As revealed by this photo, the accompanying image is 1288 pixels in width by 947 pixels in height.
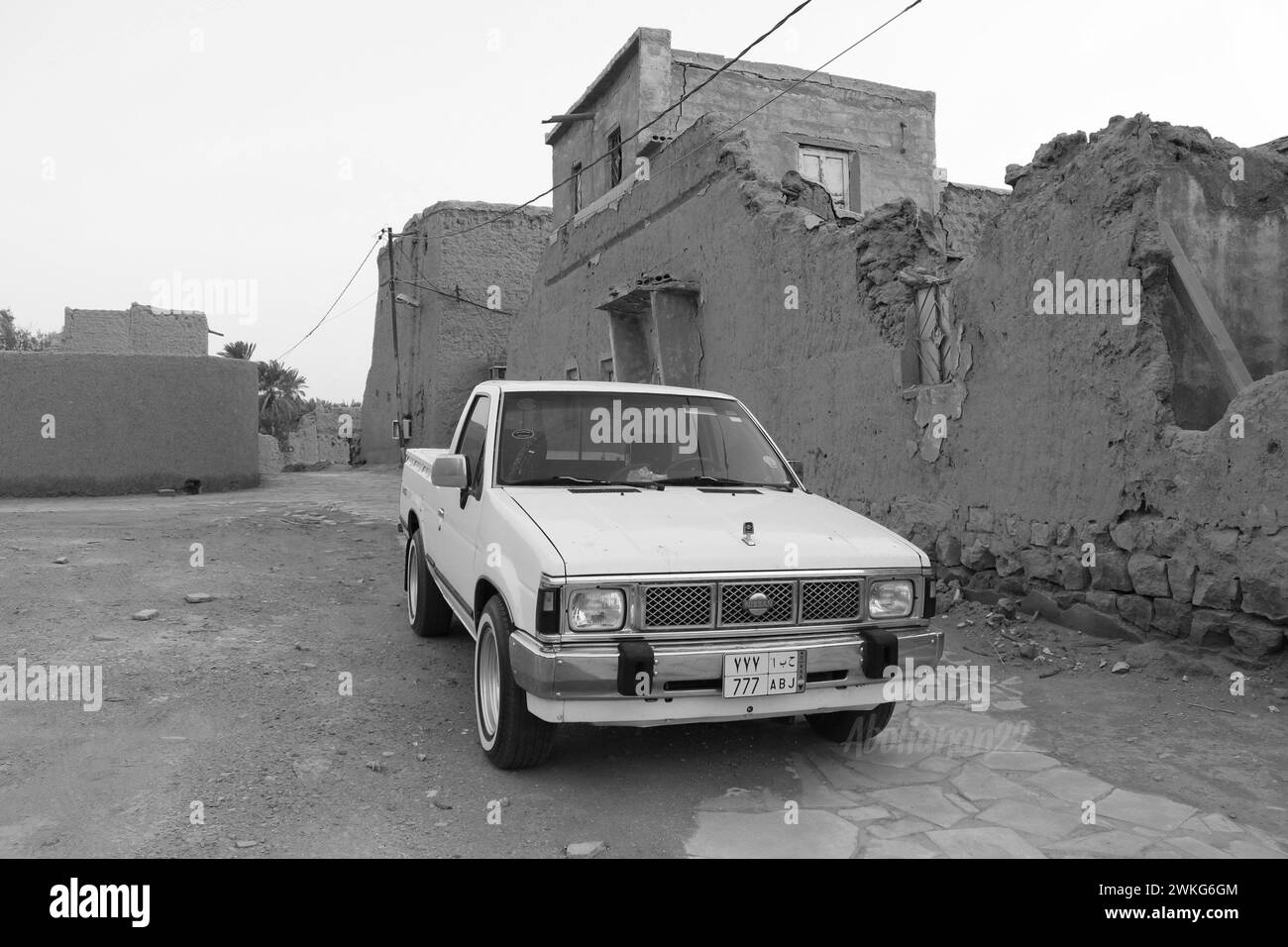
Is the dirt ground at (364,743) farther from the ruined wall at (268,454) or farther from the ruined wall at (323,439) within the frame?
the ruined wall at (323,439)

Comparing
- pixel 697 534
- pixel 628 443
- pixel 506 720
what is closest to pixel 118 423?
pixel 628 443

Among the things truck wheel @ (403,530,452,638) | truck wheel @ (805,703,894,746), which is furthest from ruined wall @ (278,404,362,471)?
truck wheel @ (805,703,894,746)

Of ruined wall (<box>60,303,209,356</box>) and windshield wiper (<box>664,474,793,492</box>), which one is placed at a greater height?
ruined wall (<box>60,303,209,356</box>)

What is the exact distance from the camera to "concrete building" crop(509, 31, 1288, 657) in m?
5.05

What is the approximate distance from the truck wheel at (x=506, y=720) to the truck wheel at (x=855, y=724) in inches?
47.0

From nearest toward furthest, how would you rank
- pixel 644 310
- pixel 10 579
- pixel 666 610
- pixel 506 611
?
pixel 666 610 → pixel 506 611 → pixel 10 579 → pixel 644 310

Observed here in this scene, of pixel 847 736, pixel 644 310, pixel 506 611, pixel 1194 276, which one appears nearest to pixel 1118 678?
pixel 847 736

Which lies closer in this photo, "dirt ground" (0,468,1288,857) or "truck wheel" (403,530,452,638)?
"dirt ground" (0,468,1288,857)

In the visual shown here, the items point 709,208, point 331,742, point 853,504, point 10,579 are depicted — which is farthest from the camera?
point 709,208

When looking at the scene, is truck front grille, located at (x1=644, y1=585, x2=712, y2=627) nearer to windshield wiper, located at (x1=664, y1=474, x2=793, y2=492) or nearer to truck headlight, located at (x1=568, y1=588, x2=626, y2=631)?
truck headlight, located at (x1=568, y1=588, x2=626, y2=631)

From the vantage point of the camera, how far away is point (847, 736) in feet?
13.5

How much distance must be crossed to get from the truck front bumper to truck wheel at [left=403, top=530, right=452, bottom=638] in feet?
8.20
